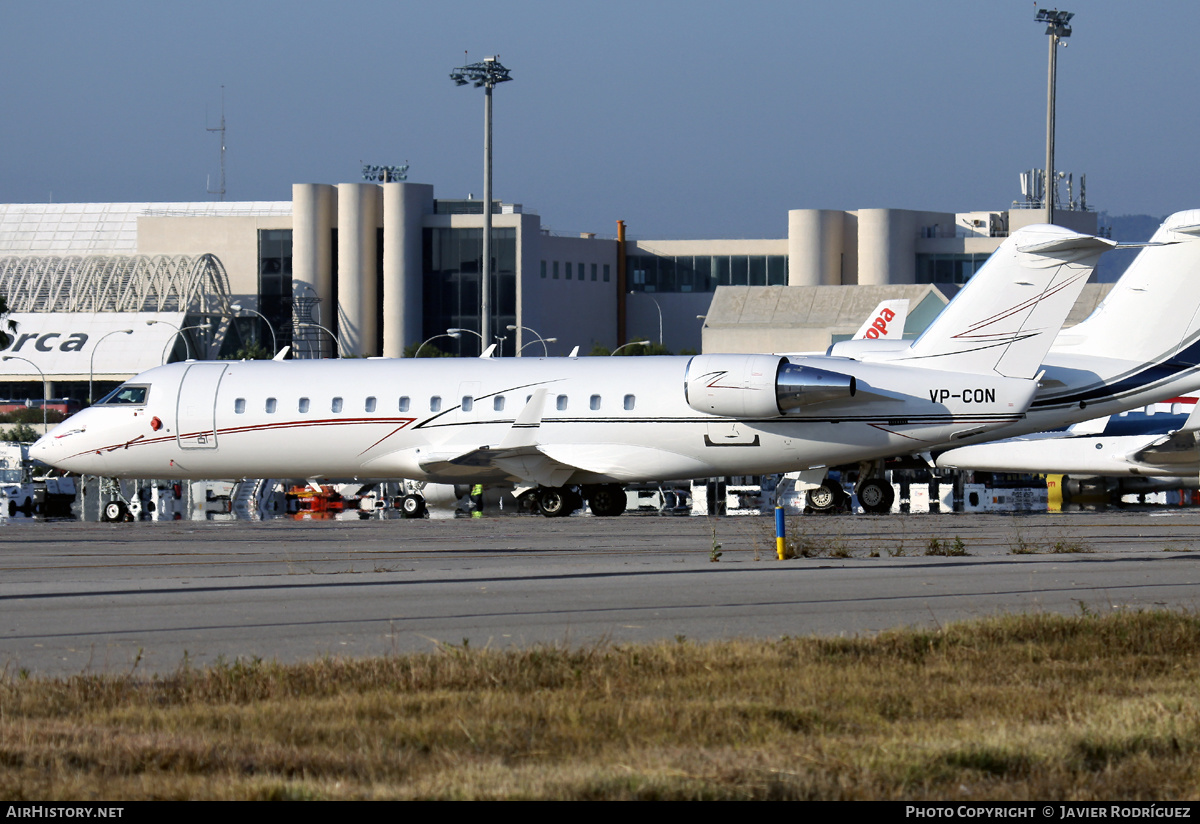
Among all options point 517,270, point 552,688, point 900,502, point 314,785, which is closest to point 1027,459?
point 900,502

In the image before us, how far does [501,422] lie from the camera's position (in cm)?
2980

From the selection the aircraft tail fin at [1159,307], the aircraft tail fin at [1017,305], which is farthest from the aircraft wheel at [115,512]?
the aircraft tail fin at [1159,307]

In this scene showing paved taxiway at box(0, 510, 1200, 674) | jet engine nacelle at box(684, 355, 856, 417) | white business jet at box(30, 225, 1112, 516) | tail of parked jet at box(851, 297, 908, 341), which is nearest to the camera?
paved taxiway at box(0, 510, 1200, 674)

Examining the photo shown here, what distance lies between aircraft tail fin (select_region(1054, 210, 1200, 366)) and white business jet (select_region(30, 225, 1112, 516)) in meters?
1.74

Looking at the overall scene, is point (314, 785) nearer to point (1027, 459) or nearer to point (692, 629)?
point (692, 629)

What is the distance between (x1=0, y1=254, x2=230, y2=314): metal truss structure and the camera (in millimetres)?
111312

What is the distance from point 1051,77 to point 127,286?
73248mm

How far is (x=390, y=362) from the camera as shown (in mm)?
31234

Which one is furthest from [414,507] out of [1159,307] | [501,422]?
[1159,307]

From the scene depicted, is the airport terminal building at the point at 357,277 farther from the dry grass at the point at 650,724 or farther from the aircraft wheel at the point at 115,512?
the dry grass at the point at 650,724

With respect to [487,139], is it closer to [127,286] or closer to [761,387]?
[761,387]

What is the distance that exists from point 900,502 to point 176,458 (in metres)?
19.4

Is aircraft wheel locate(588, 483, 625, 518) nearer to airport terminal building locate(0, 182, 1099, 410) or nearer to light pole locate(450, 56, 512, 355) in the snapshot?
light pole locate(450, 56, 512, 355)

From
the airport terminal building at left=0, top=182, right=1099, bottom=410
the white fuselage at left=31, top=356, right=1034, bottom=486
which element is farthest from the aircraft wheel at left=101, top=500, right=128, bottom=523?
the airport terminal building at left=0, top=182, right=1099, bottom=410
